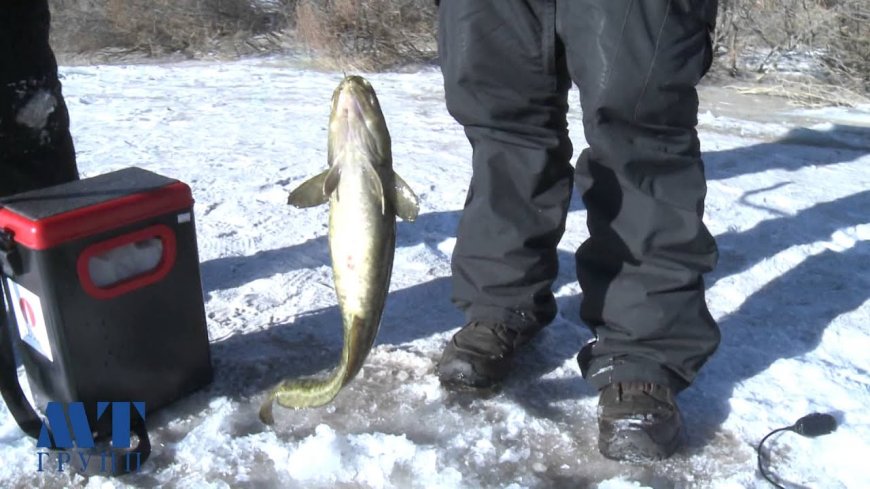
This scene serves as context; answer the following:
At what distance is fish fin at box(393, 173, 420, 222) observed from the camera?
5.06 feet

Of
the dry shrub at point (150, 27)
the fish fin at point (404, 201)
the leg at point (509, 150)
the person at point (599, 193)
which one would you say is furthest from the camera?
the dry shrub at point (150, 27)

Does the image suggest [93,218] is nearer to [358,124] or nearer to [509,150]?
[358,124]

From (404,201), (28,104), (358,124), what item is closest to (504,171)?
(404,201)

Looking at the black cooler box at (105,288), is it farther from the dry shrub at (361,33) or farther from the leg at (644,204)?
the dry shrub at (361,33)

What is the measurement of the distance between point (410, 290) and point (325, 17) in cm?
459

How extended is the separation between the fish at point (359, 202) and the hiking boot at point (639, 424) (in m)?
0.60

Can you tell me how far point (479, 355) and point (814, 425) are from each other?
2.61ft

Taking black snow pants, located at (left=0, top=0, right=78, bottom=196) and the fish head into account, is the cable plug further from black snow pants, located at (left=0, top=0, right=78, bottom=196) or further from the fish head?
black snow pants, located at (left=0, top=0, right=78, bottom=196)

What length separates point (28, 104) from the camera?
2186mm

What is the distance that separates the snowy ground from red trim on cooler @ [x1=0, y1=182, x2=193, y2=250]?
0.49 metres

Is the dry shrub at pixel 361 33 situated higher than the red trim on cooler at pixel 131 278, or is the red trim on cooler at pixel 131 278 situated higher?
the red trim on cooler at pixel 131 278

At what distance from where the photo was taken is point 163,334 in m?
1.95

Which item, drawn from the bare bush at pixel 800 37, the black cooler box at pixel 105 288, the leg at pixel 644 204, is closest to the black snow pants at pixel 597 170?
the leg at pixel 644 204

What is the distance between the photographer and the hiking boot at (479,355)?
2053 mm
